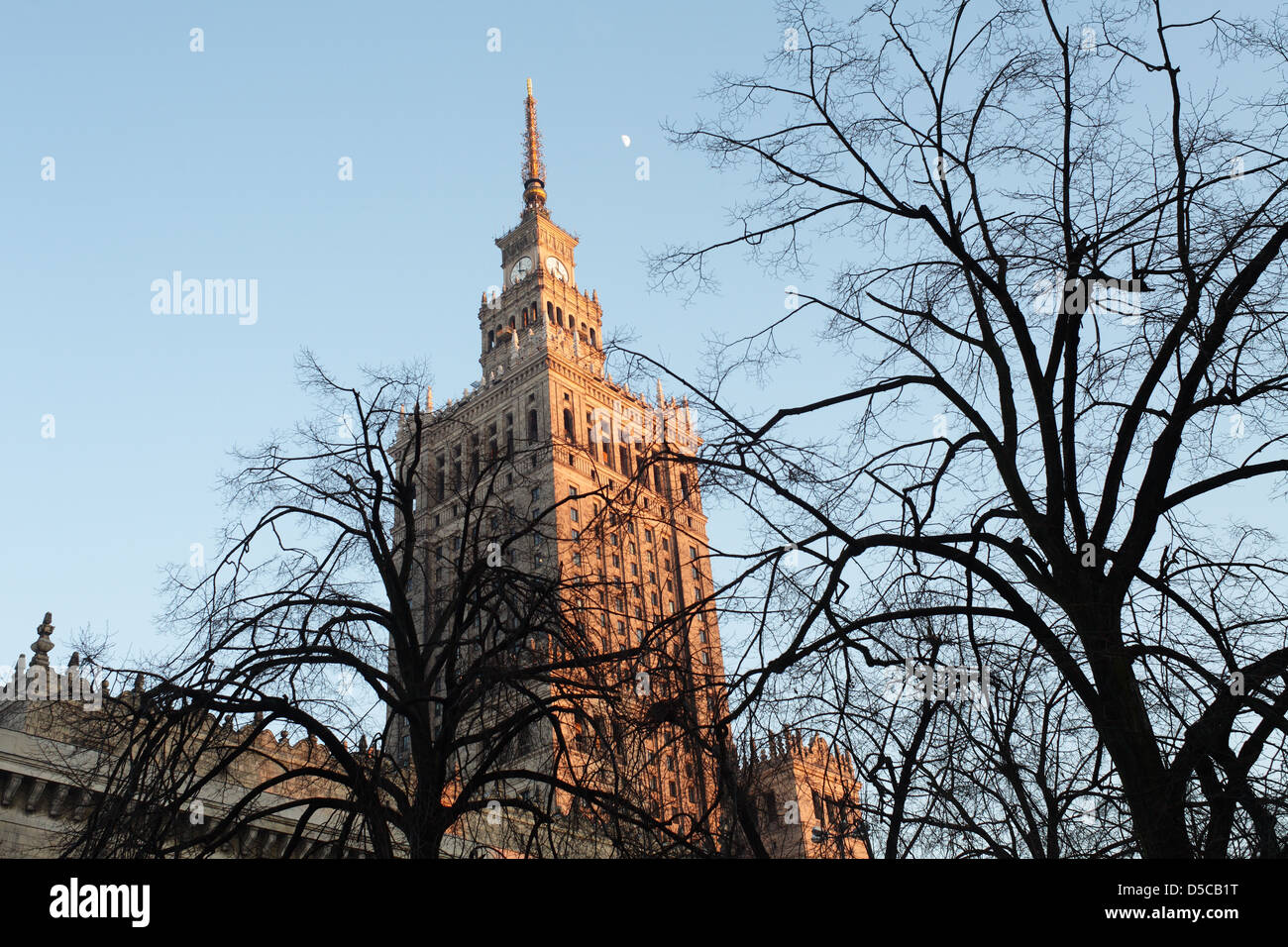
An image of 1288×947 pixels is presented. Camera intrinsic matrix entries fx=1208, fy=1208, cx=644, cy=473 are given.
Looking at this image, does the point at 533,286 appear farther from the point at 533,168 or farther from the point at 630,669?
the point at 630,669

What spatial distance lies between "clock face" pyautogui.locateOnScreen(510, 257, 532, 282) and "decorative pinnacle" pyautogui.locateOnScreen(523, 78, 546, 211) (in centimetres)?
580

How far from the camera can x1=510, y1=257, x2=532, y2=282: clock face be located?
109 metres

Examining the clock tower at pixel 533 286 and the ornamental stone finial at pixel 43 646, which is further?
the clock tower at pixel 533 286

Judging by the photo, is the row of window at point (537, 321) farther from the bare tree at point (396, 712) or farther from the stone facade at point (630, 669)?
the bare tree at point (396, 712)

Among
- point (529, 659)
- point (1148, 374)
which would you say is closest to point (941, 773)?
point (1148, 374)

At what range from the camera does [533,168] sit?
11512cm

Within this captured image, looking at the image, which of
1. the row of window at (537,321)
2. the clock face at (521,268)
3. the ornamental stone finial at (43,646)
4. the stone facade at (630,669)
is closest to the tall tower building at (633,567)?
the stone facade at (630,669)

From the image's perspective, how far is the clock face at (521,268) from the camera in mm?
108756

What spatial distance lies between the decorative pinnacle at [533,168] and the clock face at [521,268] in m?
5.80

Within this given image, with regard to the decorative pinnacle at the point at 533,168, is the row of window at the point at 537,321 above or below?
below

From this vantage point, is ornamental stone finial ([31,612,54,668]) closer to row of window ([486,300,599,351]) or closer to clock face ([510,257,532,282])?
row of window ([486,300,599,351])

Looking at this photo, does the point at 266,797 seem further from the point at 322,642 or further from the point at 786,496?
the point at 786,496
